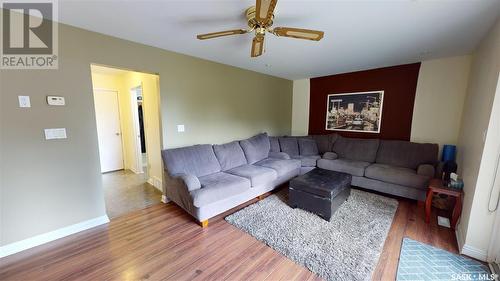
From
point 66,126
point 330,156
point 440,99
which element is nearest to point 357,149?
point 330,156

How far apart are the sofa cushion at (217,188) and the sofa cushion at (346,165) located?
181 centimetres

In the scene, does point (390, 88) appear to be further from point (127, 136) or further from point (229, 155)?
point (127, 136)

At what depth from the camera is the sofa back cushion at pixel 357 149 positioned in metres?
3.72

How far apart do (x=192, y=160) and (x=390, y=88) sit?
3.89 m

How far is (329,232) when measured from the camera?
2186mm

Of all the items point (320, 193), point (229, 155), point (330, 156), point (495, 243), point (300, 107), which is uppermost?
point (300, 107)

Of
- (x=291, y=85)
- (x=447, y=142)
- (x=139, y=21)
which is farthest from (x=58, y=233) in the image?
(x=447, y=142)

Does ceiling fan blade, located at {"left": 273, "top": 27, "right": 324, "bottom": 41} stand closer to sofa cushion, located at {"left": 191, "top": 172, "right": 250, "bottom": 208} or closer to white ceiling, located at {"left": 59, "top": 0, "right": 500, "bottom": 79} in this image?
white ceiling, located at {"left": 59, "top": 0, "right": 500, "bottom": 79}

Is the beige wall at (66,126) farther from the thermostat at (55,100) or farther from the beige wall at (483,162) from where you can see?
the beige wall at (483,162)

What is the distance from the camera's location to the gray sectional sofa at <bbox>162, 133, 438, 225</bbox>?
8.14 feet

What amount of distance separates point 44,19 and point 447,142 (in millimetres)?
5657

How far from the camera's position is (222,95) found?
11.7 feet

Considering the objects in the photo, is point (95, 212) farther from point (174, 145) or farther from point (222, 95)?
point (222, 95)

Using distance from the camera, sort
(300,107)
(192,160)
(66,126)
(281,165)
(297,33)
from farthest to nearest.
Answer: (300,107) < (281,165) < (192,160) < (66,126) < (297,33)
